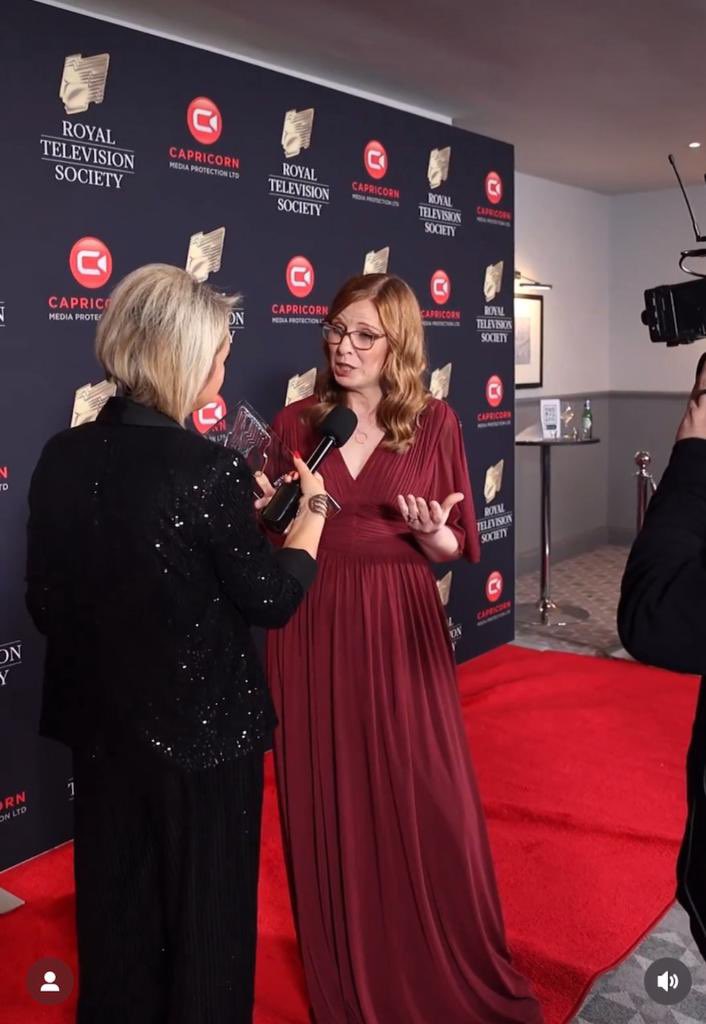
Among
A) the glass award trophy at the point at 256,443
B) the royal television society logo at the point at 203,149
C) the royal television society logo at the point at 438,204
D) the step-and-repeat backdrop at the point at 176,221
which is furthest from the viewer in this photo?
the royal television society logo at the point at 438,204

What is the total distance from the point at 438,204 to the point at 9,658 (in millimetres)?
2815

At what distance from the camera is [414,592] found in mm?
2094

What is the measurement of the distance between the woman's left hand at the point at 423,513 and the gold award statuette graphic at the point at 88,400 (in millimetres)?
1285

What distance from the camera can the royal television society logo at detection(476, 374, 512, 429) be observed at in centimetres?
485

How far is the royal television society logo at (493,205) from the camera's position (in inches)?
188

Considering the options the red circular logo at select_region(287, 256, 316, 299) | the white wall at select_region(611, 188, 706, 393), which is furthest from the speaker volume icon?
the white wall at select_region(611, 188, 706, 393)

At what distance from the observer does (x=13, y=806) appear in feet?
9.44

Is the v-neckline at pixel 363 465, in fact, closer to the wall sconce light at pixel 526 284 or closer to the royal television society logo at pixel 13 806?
the royal television society logo at pixel 13 806

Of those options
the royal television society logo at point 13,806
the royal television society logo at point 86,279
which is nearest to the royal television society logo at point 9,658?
the royal television society logo at point 13,806

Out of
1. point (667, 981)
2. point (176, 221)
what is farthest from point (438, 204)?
point (667, 981)

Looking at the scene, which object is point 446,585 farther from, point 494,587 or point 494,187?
point 494,187

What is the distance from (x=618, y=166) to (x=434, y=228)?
2.59 metres

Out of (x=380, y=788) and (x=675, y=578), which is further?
(x=380, y=788)

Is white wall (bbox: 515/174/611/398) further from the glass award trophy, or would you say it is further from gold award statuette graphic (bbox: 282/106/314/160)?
the glass award trophy
